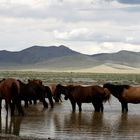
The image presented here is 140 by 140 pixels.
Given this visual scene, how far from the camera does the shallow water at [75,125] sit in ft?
44.3

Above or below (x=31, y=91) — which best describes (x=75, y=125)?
below

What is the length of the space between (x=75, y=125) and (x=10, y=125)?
2192 mm

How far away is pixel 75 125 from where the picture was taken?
52.4 ft

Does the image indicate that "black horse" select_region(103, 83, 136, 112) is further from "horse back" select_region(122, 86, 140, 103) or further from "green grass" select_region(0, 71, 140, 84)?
"green grass" select_region(0, 71, 140, 84)

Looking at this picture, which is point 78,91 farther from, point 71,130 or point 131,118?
point 71,130

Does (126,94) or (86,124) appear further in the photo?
(126,94)

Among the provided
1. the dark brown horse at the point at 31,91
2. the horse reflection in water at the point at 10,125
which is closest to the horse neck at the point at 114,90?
the dark brown horse at the point at 31,91

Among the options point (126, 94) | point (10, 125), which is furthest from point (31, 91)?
point (10, 125)

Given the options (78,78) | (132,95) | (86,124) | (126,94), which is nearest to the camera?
(86,124)

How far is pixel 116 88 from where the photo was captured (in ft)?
72.7

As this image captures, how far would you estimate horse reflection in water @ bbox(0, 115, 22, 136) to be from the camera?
14032 millimetres

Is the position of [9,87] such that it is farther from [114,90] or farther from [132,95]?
[132,95]

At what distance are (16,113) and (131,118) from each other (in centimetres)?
457

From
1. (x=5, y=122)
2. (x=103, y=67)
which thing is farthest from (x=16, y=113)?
(x=103, y=67)
